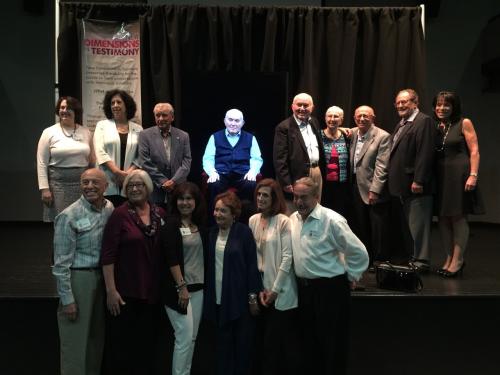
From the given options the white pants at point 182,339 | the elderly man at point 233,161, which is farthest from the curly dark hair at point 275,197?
the elderly man at point 233,161

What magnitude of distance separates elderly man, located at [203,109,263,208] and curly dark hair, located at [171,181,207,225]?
1050mm

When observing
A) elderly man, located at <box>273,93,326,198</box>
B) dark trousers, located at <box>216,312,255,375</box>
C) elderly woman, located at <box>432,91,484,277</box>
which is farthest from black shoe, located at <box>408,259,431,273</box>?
dark trousers, located at <box>216,312,255,375</box>

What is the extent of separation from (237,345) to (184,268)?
0.54 meters

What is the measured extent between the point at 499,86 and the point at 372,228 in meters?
4.34

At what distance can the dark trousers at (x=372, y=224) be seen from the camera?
437 centimetres

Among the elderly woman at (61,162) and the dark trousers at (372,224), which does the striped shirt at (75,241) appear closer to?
the elderly woman at (61,162)

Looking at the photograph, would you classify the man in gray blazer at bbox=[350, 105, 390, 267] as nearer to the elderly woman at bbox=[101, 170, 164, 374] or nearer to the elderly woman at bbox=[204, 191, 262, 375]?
the elderly woman at bbox=[204, 191, 262, 375]

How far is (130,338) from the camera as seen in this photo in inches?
122

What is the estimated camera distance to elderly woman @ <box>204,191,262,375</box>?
311cm

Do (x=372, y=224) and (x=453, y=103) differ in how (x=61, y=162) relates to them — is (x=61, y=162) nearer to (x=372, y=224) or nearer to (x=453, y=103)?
(x=372, y=224)

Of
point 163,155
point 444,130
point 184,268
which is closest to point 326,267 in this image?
point 184,268

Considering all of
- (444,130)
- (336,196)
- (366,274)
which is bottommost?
(366,274)

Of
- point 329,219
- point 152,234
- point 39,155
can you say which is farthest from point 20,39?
point 329,219

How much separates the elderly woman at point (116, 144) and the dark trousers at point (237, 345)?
1447mm
